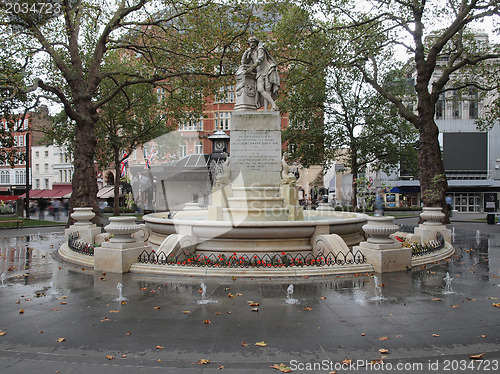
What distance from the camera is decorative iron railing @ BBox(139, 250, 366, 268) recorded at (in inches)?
343

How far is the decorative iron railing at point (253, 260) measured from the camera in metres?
8.72

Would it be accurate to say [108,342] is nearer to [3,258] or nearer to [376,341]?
[376,341]

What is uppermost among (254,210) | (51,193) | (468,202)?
(254,210)

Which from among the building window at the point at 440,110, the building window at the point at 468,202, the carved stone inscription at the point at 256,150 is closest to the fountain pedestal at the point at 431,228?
the carved stone inscription at the point at 256,150

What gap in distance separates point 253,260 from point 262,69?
Answer: 716 centimetres

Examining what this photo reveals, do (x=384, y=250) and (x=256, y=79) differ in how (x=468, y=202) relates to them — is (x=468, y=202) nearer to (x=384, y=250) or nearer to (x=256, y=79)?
(x=256, y=79)

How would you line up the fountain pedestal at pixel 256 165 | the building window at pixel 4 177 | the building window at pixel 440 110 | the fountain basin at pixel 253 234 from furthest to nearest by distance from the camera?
the building window at pixel 4 177, the building window at pixel 440 110, the fountain pedestal at pixel 256 165, the fountain basin at pixel 253 234

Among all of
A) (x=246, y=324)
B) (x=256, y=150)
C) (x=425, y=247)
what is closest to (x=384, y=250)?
(x=425, y=247)

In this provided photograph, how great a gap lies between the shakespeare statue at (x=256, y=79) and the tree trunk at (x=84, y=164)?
976cm

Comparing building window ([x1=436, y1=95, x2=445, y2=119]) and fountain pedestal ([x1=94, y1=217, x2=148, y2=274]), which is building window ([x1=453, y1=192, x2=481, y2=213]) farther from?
fountain pedestal ([x1=94, y1=217, x2=148, y2=274])

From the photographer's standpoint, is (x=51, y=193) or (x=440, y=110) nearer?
(x=440, y=110)

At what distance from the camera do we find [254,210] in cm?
1166

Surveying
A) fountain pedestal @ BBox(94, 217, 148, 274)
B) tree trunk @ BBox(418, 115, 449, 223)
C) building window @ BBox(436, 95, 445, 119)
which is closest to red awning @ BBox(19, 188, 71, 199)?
tree trunk @ BBox(418, 115, 449, 223)

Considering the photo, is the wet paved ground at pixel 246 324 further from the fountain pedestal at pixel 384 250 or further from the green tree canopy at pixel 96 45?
the green tree canopy at pixel 96 45
